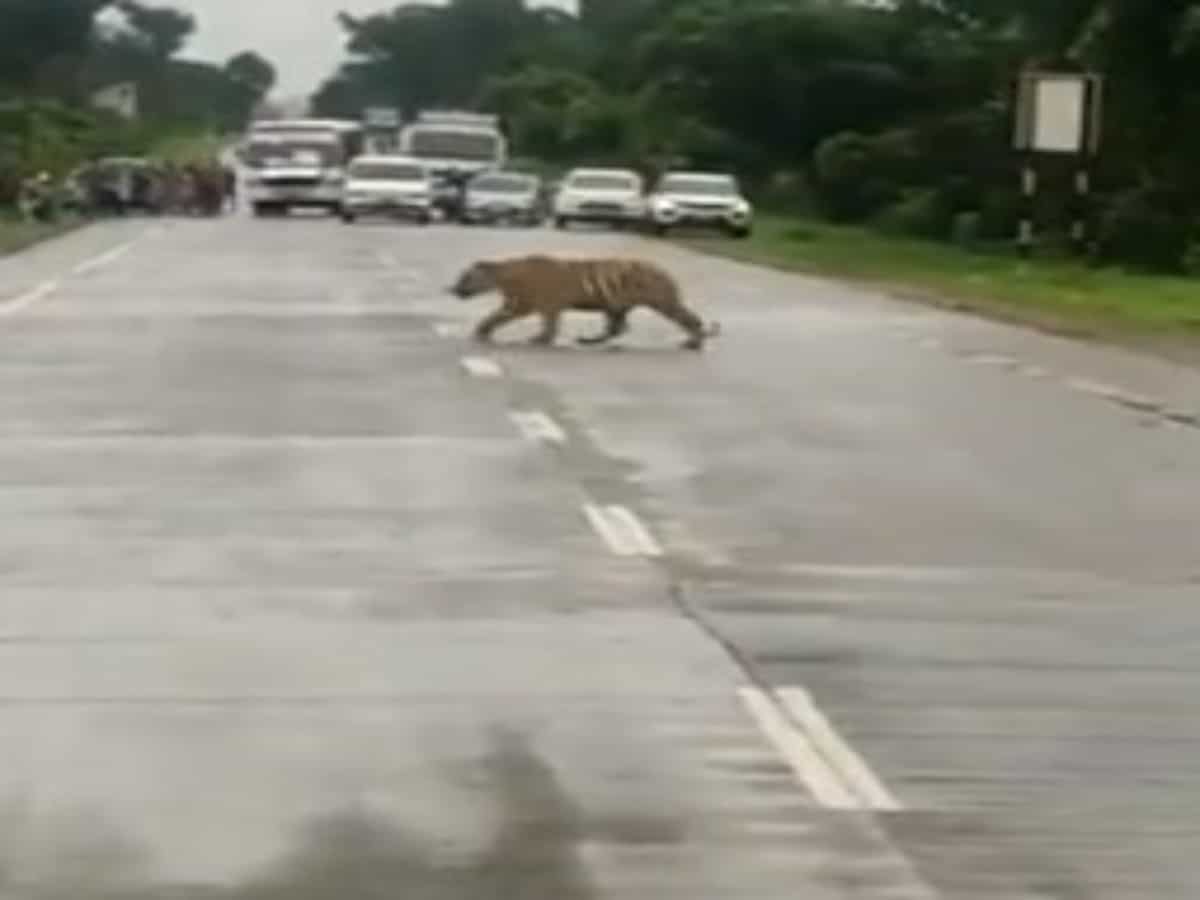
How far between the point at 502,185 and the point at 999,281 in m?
33.3

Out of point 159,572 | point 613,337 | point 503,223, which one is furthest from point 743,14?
point 159,572

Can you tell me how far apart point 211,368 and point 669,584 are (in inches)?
545

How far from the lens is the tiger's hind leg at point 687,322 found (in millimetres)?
31484

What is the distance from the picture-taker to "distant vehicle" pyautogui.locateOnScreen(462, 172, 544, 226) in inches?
3238

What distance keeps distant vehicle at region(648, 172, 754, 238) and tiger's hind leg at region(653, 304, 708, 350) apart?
41734 mm

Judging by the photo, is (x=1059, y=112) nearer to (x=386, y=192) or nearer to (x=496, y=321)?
(x=386, y=192)

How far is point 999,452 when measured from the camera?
68.7 ft

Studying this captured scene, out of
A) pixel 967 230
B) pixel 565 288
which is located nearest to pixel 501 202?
pixel 967 230

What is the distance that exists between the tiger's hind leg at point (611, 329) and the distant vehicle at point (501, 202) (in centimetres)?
4950

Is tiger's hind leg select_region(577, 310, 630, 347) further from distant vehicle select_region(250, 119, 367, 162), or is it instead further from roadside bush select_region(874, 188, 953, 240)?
distant vehicle select_region(250, 119, 367, 162)

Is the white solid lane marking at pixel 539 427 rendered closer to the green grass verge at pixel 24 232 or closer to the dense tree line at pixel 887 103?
the dense tree line at pixel 887 103

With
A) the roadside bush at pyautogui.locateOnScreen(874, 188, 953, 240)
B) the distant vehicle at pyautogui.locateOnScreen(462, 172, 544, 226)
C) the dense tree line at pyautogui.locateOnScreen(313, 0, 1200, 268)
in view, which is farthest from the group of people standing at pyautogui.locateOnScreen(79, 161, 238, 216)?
the roadside bush at pyautogui.locateOnScreen(874, 188, 953, 240)

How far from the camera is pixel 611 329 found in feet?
105

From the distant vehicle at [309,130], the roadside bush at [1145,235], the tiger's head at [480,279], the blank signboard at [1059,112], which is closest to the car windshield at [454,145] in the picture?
the distant vehicle at [309,130]
